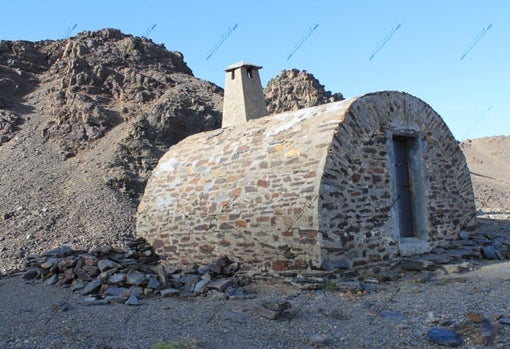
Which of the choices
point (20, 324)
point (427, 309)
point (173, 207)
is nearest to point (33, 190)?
point (173, 207)

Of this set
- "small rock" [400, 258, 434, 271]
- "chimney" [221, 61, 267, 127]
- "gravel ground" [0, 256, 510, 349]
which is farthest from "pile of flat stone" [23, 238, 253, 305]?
"chimney" [221, 61, 267, 127]

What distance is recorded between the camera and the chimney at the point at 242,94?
13.8m

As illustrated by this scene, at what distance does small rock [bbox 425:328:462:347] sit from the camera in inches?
191

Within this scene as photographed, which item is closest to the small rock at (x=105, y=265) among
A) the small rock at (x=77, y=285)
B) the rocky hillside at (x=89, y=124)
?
the small rock at (x=77, y=285)

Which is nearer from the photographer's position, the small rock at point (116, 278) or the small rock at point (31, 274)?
the small rock at point (116, 278)

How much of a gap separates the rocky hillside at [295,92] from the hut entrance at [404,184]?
1931 centimetres

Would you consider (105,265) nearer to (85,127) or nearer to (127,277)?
(127,277)

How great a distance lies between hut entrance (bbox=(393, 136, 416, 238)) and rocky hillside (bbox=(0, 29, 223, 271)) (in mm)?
9743

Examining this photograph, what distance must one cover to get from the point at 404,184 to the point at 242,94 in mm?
5679

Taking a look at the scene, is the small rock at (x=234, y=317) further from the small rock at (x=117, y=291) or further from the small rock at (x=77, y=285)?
the small rock at (x=77, y=285)

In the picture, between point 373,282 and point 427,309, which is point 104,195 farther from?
point 427,309

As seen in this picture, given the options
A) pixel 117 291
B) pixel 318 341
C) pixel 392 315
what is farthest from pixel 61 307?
pixel 392 315

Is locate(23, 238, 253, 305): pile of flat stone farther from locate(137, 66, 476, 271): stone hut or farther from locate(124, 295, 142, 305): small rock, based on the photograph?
locate(137, 66, 476, 271): stone hut

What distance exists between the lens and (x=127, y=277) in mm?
8570
